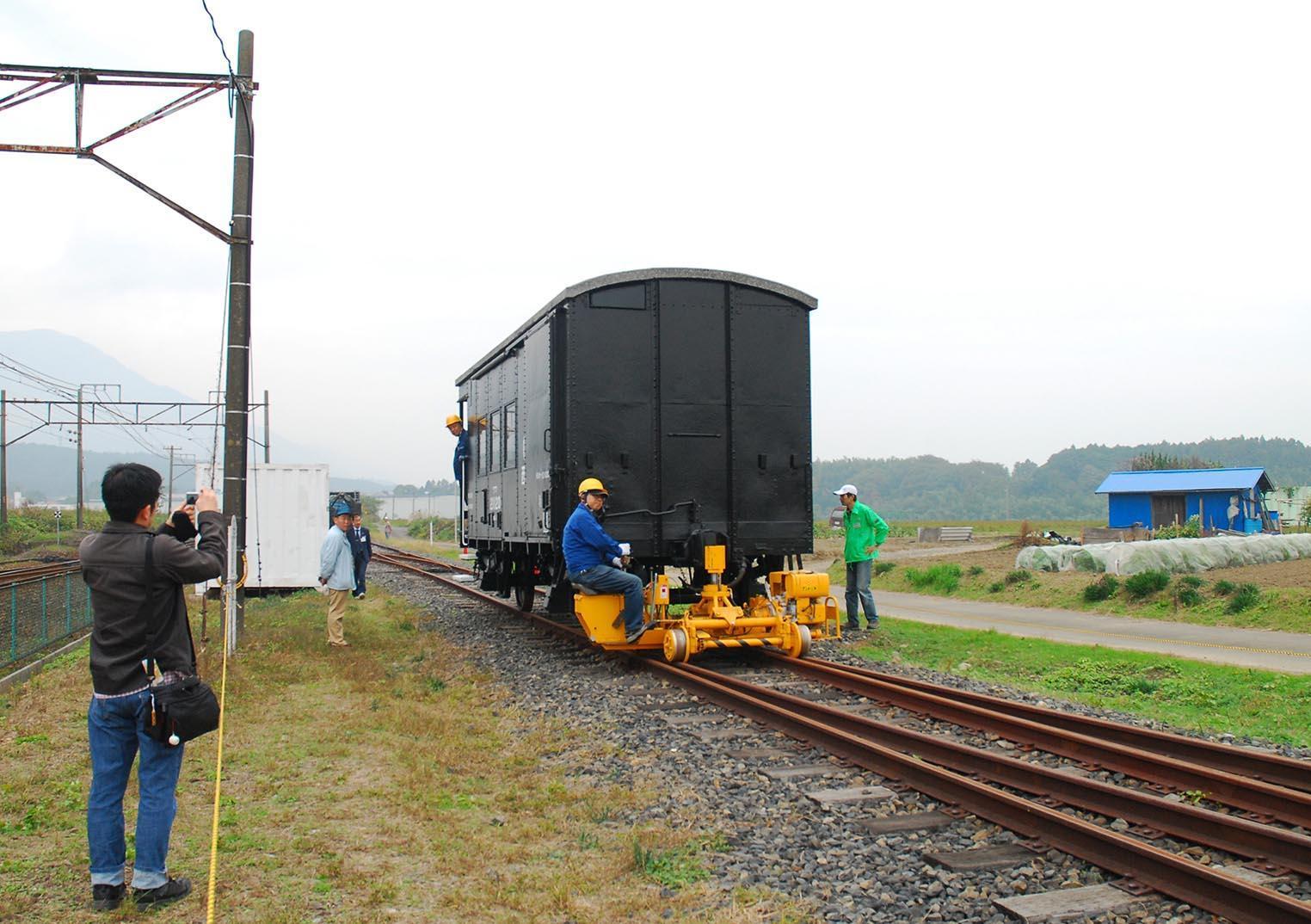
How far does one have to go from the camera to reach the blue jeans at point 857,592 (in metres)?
14.3

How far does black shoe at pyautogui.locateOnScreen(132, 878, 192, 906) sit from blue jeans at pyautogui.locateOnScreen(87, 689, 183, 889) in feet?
0.08

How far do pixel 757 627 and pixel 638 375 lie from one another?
9.26ft

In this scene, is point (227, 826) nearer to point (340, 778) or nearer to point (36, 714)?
point (340, 778)

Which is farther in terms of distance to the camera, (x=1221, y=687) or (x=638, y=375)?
(x=638, y=375)

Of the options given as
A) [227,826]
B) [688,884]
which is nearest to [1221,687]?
[688,884]

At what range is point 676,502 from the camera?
11.0 meters

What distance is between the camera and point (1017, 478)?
164625 mm

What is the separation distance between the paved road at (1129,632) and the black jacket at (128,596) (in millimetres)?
10050

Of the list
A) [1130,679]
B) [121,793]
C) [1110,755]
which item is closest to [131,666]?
[121,793]

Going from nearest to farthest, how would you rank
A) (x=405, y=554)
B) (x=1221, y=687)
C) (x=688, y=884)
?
A: (x=688, y=884) → (x=1221, y=687) → (x=405, y=554)

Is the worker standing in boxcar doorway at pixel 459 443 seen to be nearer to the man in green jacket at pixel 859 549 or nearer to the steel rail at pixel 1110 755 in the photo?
the man in green jacket at pixel 859 549

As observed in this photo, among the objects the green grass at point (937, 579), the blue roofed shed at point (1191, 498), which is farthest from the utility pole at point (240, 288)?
the blue roofed shed at point (1191, 498)

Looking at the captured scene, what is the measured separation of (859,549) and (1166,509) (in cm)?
3254

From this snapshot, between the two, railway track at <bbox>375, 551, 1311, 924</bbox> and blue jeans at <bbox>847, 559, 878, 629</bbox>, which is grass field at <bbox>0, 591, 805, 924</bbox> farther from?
blue jeans at <bbox>847, 559, 878, 629</bbox>
